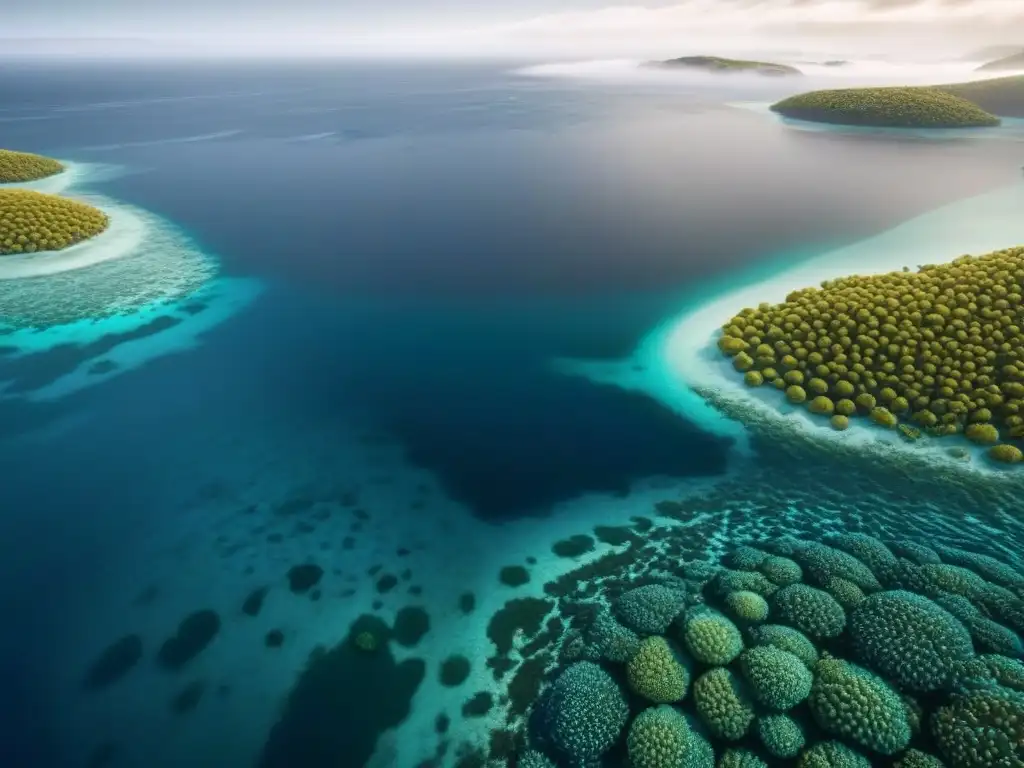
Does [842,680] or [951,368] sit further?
[951,368]

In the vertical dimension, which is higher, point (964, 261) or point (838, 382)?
point (964, 261)

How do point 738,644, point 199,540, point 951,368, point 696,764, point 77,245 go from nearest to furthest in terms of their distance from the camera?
1. point 696,764
2. point 738,644
3. point 199,540
4. point 951,368
5. point 77,245

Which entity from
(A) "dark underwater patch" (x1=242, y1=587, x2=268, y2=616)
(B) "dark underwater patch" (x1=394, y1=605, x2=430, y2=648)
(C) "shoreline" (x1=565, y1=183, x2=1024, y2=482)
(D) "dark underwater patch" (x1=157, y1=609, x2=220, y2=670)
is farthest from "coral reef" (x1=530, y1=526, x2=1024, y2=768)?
(D) "dark underwater patch" (x1=157, y1=609, x2=220, y2=670)

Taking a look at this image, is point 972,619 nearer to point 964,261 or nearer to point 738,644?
point 738,644

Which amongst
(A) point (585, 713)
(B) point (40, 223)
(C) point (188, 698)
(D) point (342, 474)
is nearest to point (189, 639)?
(C) point (188, 698)

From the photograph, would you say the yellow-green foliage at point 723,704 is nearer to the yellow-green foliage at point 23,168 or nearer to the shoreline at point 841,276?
the shoreline at point 841,276

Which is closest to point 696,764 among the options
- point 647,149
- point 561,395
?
point 561,395

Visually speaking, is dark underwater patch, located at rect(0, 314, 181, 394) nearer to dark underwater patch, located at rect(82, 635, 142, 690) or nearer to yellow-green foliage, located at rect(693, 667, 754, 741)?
dark underwater patch, located at rect(82, 635, 142, 690)

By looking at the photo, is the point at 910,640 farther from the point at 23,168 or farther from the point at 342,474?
the point at 23,168
